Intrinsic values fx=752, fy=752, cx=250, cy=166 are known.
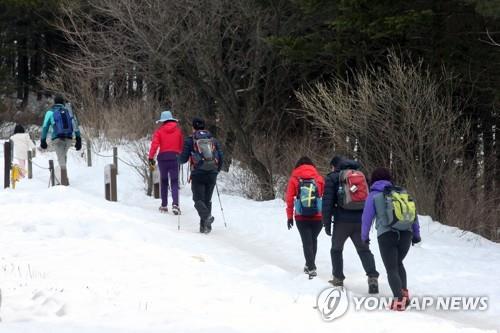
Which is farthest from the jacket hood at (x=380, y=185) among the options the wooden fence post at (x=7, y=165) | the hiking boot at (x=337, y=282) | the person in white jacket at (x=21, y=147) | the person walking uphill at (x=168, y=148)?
the person in white jacket at (x=21, y=147)

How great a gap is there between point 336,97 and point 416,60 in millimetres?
Answer: 3333

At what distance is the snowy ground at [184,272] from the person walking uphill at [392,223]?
519mm

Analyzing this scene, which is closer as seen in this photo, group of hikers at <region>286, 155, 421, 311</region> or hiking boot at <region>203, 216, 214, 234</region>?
group of hikers at <region>286, 155, 421, 311</region>

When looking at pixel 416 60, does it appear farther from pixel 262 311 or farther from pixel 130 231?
pixel 262 311

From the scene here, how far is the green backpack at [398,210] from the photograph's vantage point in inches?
319

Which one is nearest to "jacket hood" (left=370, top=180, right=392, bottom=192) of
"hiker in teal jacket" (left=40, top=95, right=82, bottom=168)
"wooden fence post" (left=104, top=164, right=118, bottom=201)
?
"wooden fence post" (left=104, top=164, right=118, bottom=201)

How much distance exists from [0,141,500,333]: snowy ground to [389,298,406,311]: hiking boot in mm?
301

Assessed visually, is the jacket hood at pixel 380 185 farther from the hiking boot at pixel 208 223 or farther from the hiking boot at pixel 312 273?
the hiking boot at pixel 208 223

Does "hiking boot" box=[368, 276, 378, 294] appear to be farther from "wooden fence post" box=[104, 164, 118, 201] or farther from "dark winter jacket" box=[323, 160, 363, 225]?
"wooden fence post" box=[104, 164, 118, 201]

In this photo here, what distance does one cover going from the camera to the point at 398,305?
8.13m

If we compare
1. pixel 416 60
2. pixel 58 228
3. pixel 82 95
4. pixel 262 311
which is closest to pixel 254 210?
pixel 58 228

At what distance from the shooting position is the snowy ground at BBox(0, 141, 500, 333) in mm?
6633

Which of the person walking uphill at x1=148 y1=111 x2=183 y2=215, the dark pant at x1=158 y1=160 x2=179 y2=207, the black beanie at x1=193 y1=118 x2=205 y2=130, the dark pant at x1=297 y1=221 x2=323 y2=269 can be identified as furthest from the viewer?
the dark pant at x1=158 y1=160 x2=179 y2=207

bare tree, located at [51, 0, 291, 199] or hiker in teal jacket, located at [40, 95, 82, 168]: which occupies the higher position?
bare tree, located at [51, 0, 291, 199]
